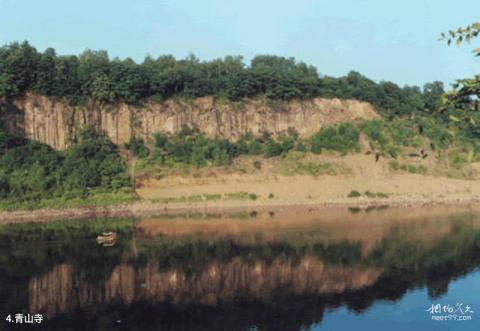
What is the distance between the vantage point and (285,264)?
2892cm

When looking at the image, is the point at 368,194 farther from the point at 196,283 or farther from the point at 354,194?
the point at 196,283

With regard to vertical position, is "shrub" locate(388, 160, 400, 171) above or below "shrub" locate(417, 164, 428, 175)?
above

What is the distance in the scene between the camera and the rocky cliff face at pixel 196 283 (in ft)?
75.1

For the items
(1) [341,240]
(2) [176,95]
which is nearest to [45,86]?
(2) [176,95]

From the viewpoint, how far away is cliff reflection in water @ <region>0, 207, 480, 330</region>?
21047mm

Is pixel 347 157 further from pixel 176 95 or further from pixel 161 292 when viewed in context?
pixel 161 292

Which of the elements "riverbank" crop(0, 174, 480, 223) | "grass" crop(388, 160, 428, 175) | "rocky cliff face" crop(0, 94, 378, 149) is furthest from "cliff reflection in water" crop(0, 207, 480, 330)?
Answer: "rocky cliff face" crop(0, 94, 378, 149)

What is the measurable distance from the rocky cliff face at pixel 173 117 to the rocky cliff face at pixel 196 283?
34986mm

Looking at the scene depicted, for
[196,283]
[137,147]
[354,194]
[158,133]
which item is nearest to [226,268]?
[196,283]

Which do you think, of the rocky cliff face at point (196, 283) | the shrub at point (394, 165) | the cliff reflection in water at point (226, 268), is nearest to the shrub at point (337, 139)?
the shrub at point (394, 165)

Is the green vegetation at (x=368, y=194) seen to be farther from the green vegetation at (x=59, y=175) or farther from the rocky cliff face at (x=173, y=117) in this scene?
the green vegetation at (x=59, y=175)

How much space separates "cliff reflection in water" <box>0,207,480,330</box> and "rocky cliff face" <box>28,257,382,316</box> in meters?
0.05

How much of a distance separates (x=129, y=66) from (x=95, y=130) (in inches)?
354

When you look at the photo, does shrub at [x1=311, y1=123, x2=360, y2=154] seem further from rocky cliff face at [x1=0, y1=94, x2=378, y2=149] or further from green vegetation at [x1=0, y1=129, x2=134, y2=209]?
green vegetation at [x1=0, y1=129, x2=134, y2=209]
